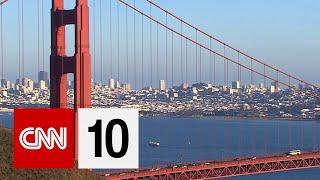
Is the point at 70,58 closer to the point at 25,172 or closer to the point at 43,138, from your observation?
the point at 25,172

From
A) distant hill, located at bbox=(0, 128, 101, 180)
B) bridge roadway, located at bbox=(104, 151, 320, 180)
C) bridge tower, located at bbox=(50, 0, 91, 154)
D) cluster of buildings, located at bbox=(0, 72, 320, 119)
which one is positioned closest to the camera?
distant hill, located at bbox=(0, 128, 101, 180)

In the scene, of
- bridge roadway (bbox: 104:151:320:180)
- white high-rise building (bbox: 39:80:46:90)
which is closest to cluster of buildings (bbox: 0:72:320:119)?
white high-rise building (bbox: 39:80:46:90)

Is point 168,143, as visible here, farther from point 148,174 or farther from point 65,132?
point 65,132

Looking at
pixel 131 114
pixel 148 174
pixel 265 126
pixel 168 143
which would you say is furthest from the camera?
pixel 265 126

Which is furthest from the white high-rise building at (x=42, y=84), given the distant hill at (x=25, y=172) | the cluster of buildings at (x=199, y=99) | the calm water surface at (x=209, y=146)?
the distant hill at (x=25, y=172)

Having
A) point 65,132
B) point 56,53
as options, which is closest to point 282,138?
point 56,53

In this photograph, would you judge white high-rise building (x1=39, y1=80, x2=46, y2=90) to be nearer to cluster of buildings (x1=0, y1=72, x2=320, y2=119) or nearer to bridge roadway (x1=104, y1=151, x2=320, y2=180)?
cluster of buildings (x1=0, y1=72, x2=320, y2=119)

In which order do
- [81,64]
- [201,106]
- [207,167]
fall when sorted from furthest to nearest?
1. [201,106]
2. [207,167]
3. [81,64]

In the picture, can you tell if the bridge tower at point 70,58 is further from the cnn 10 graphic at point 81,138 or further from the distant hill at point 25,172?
the cnn 10 graphic at point 81,138
